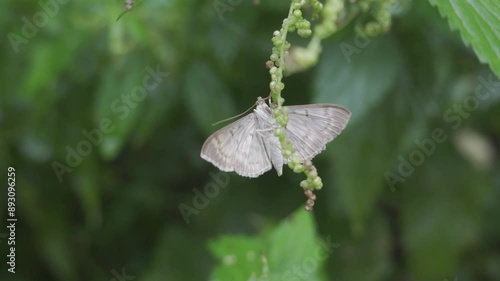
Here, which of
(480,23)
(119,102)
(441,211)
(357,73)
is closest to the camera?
(480,23)

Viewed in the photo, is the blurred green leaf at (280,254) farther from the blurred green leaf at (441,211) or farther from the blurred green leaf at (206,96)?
the blurred green leaf at (441,211)

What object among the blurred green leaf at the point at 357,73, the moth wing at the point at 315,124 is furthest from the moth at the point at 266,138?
the blurred green leaf at the point at 357,73

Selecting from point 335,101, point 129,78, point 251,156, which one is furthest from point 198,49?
point 251,156

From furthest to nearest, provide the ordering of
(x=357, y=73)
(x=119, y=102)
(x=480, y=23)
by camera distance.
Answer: (x=119, y=102) → (x=357, y=73) → (x=480, y=23)

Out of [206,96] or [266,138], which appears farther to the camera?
[206,96]

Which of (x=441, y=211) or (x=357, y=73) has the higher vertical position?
(x=357, y=73)

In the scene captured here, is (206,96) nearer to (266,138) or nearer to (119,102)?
(119,102)

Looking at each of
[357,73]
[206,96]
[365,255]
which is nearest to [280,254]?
[357,73]
